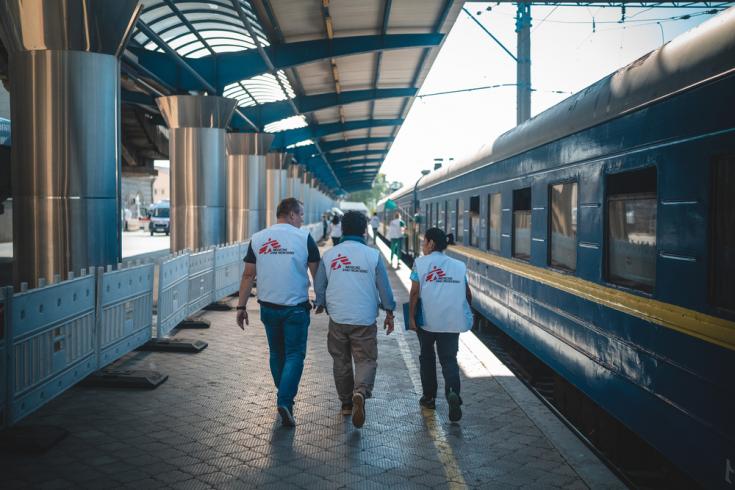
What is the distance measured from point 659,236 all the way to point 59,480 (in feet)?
13.5

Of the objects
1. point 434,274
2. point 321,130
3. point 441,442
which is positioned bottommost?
point 441,442

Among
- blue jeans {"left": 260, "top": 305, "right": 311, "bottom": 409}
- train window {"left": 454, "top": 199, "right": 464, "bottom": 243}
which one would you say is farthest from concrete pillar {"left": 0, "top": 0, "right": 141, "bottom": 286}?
train window {"left": 454, "top": 199, "right": 464, "bottom": 243}

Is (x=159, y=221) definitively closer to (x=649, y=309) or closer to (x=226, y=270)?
(x=226, y=270)

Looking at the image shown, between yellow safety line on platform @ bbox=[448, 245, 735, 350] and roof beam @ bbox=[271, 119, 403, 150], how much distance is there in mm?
21716

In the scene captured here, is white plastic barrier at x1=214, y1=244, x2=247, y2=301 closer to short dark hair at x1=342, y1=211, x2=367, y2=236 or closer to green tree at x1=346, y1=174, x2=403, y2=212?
short dark hair at x1=342, y1=211, x2=367, y2=236

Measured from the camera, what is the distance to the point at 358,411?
5527mm

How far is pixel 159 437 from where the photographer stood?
5.39 metres

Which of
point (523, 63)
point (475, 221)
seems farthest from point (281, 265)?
point (523, 63)

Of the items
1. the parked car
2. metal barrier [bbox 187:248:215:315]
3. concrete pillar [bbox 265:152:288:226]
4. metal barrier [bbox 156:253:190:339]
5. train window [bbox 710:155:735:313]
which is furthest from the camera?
the parked car

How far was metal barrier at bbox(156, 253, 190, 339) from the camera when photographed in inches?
349

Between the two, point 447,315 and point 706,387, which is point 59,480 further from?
point 706,387

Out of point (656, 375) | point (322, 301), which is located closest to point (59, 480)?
point (322, 301)

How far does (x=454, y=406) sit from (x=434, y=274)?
1.05m

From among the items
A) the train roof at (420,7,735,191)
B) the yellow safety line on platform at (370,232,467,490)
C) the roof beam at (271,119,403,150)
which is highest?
the roof beam at (271,119,403,150)
